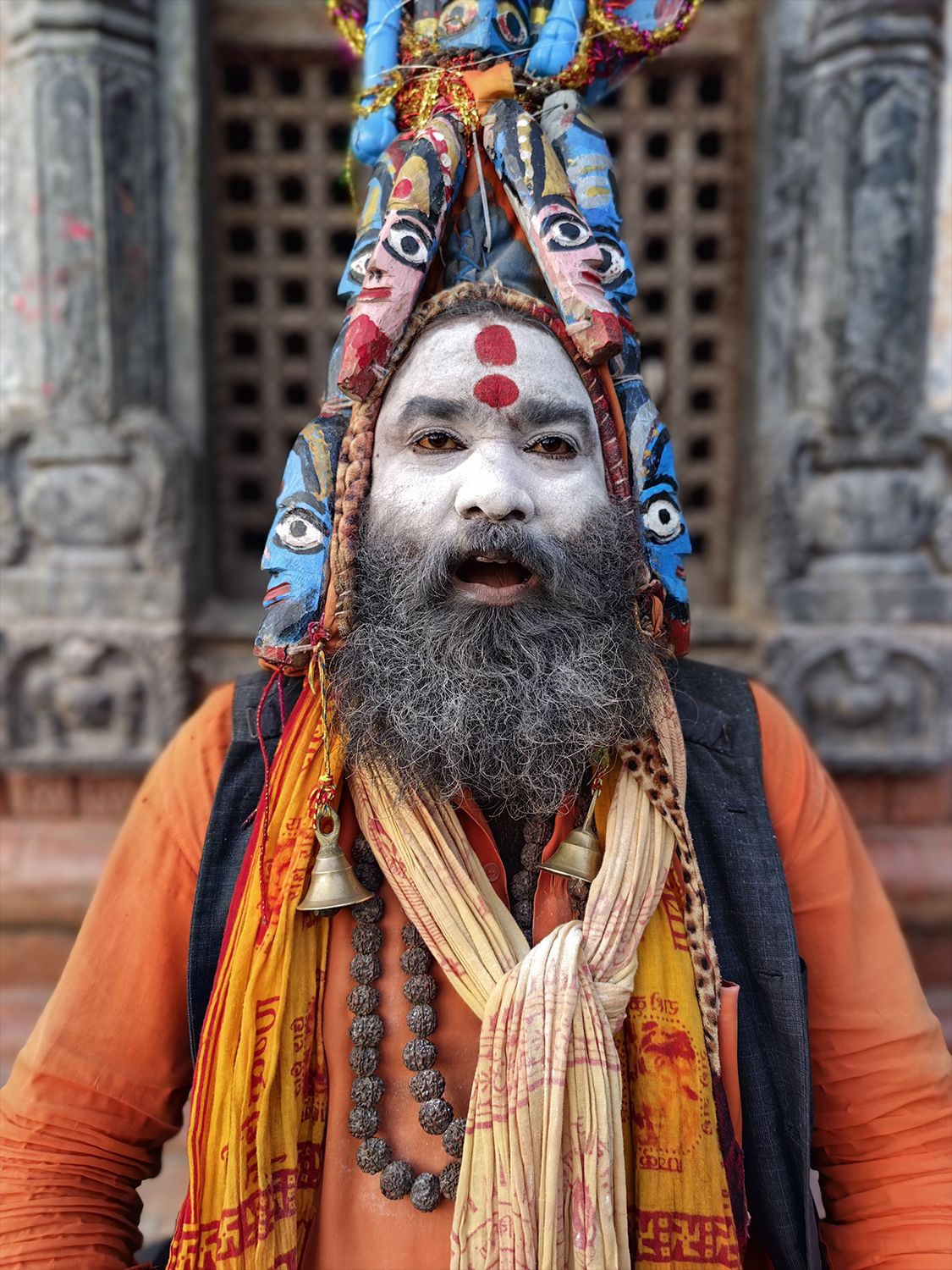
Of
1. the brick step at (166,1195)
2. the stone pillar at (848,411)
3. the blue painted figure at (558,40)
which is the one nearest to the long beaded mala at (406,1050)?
the brick step at (166,1195)

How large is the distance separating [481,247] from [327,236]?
52.9 inches

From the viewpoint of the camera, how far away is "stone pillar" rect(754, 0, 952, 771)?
Result: 7.64 feet

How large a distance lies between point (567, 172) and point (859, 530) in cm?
144

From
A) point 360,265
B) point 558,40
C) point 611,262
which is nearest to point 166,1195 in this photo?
point 360,265

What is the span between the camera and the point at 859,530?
7.97ft

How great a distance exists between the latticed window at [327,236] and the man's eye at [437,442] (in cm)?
134

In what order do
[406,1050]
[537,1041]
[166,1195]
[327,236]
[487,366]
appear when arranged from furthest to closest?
[327,236] < [166,1195] < [487,366] < [406,1050] < [537,1041]

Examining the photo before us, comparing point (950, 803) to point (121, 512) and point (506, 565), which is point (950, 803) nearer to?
point (506, 565)

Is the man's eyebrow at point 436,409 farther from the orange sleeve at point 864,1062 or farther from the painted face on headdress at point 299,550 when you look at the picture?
the orange sleeve at point 864,1062

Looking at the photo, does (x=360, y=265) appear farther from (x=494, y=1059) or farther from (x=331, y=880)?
(x=494, y=1059)

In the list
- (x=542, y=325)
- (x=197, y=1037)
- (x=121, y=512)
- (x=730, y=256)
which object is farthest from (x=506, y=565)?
(x=730, y=256)

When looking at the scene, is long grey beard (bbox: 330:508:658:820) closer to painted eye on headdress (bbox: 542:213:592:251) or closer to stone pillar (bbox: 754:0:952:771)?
painted eye on headdress (bbox: 542:213:592:251)

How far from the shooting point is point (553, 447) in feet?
4.53

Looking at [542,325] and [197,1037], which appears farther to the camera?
[542,325]
